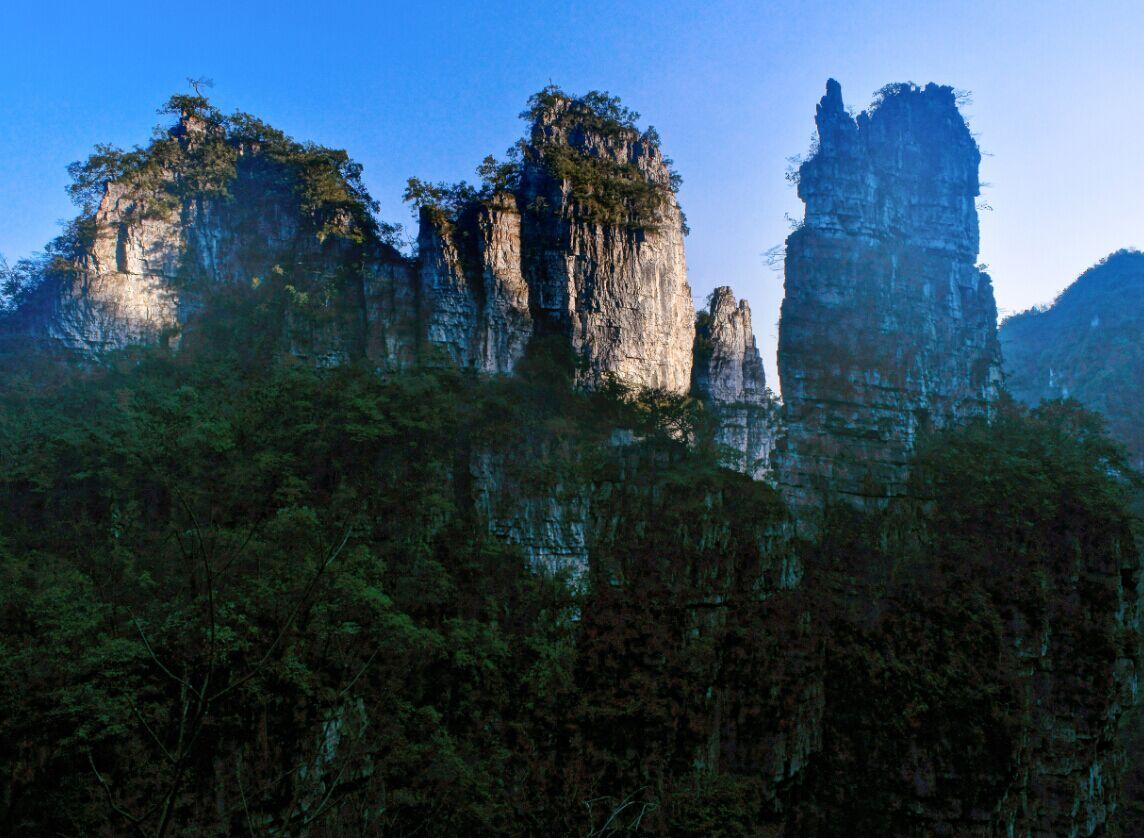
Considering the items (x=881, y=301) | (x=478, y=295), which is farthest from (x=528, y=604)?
(x=881, y=301)

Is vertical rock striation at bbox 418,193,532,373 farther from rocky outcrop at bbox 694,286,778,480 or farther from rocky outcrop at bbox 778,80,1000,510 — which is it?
rocky outcrop at bbox 778,80,1000,510

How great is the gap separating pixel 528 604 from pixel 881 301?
12711 mm

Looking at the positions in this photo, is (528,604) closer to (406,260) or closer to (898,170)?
(406,260)

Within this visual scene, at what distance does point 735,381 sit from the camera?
21.5 m

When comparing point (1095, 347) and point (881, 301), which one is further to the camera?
point (1095, 347)

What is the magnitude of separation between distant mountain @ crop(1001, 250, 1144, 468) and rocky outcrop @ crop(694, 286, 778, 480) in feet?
64.0

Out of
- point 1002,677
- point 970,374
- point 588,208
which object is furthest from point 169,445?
point 970,374

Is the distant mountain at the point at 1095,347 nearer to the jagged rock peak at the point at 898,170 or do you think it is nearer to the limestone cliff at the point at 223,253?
the jagged rock peak at the point at 898,170

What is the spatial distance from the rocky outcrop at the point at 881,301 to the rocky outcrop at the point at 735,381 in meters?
2.12

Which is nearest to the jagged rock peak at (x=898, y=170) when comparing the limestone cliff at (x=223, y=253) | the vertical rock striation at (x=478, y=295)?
the vertical rock striation at (x=478, y=295)

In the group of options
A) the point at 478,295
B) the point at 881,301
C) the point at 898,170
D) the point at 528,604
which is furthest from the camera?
the point at 898,170

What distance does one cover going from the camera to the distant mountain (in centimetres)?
3362

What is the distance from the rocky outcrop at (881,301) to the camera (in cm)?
1873

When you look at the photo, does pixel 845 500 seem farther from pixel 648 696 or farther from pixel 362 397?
pixel 362 397
